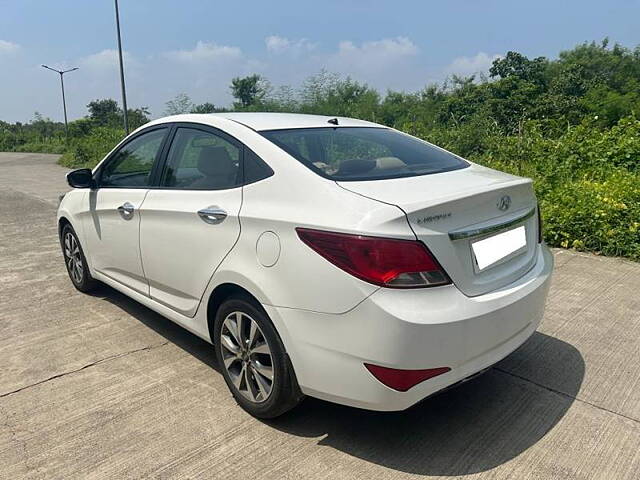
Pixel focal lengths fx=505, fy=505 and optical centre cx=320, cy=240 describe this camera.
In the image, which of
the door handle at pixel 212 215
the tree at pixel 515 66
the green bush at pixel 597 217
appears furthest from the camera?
the tree at pixel 515 66

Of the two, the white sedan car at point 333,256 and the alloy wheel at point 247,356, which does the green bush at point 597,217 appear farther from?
the alloy wheel at point 247,356

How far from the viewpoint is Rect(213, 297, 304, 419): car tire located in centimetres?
237

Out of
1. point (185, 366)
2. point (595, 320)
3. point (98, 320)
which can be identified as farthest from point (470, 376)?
point (98, 320)

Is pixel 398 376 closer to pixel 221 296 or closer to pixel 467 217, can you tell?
pixel 467 217

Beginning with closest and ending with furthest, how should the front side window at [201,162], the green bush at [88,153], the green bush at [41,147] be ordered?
the front side window at [201,162]
the green bush at [88,153]
the green bush at [41,147]

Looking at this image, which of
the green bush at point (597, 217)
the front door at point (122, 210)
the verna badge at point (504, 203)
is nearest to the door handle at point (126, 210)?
the front door at point (122, 210)

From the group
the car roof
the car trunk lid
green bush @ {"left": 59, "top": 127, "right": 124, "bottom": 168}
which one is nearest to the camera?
the car trunk lid

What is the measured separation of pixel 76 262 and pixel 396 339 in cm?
358

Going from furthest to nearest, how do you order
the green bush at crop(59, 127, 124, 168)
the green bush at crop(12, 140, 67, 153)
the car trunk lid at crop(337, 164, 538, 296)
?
the green bush at crop(12, 140, 67, 153)
the green bush at crop(59, 127, 124, 168)
the car trunk lid at crop(337, 164, 538, 296)

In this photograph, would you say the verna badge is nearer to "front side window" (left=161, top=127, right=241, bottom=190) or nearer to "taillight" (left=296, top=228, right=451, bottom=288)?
"taillight" (left=296, top=228, right=451, bottom=288)

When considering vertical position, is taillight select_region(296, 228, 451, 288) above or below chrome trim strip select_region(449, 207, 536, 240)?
below

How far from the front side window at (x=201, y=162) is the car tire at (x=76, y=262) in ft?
5.46

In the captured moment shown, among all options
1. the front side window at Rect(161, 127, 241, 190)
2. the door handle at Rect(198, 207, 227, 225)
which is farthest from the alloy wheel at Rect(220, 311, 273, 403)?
the front side window at Rect(161, 127, 241, 190)

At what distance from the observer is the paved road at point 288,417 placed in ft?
7.50
